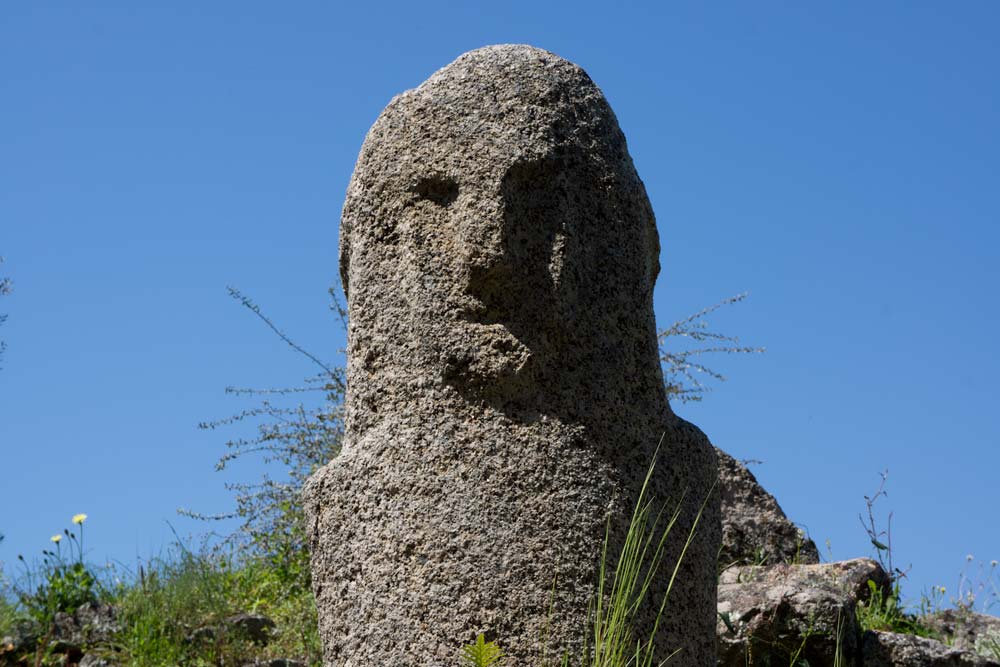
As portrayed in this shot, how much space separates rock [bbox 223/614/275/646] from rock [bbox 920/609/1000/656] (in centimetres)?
370

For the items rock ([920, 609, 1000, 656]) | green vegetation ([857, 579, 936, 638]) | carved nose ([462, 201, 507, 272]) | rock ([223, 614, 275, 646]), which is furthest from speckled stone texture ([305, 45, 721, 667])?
rock ([223, 614, 275, 646])

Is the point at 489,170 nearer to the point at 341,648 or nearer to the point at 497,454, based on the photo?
the point at 497,454

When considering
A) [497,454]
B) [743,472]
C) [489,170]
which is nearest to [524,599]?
[497,454]

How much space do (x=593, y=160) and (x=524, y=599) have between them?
1479mm

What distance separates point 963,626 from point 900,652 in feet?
4.86

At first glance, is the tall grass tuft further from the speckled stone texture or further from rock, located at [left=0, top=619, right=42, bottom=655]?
rock, located at [left=0, top=619, right=42, bottom=655]

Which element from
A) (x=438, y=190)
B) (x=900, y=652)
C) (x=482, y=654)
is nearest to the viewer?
(x=482, y=654)

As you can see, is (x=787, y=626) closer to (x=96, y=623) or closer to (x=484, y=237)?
(x=484, y=237)

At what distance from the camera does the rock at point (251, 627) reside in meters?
7.13

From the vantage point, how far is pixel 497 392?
149 inches

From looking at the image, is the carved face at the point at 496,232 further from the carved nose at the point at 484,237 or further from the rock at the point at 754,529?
the rock at the point at 754,529

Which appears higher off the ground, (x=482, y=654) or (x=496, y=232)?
(x=496, y=232)

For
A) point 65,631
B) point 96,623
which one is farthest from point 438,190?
point 65,631

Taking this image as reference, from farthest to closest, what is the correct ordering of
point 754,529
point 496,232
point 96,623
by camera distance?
1. point 96,623
2. point 754,529
3. point 496,232
